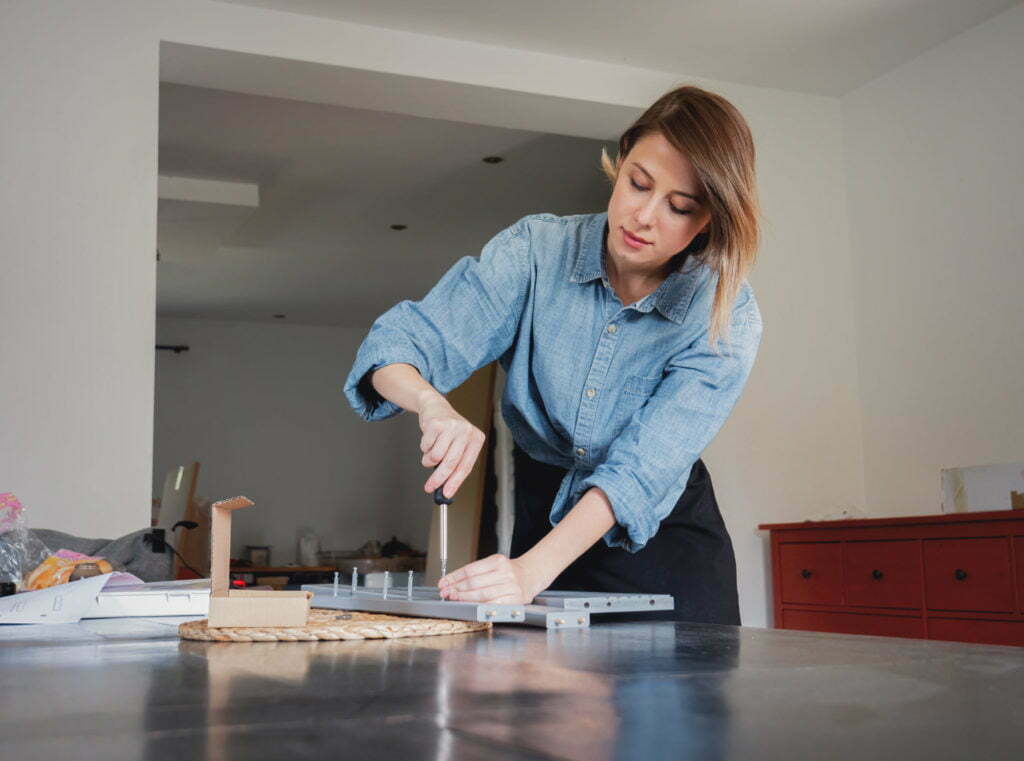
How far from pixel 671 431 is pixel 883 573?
85.6 inches

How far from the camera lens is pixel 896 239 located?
12.4 feet

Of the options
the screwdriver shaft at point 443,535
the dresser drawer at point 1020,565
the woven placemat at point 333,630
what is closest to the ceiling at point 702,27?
the dresser drawer at point 1020,565

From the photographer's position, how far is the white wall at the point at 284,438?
26.9ft

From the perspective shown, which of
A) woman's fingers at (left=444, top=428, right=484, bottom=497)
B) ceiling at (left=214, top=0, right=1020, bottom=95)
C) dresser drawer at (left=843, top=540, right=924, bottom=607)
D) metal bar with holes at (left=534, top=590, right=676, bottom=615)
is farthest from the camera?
ceiling at (left=214, top=0, right=1020, bottom=95)

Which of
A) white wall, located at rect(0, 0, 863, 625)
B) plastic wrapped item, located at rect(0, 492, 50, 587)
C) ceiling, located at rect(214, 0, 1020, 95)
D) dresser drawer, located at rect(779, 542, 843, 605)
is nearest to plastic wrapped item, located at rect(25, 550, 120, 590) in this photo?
plastic wrapped item, located at rect(0, 492, 50, 587)

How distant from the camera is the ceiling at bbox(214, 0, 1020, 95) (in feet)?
10.8

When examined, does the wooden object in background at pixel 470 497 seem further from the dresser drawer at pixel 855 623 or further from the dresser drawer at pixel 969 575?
the dresser drawer at pixel 969 575

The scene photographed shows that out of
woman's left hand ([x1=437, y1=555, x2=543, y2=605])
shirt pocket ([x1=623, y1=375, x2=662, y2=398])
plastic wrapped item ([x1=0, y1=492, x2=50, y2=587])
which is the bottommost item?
woman's left hand ([x1=437, y1=555, x2=543, y2=605])

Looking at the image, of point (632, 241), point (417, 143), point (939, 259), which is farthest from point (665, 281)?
point (417, 143)

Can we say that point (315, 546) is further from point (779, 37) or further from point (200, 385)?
point (779, 37)

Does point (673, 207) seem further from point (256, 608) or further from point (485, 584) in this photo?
point (256, 608)

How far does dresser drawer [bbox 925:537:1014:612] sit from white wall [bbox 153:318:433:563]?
5.88 metres

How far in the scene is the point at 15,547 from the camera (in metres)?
1.62

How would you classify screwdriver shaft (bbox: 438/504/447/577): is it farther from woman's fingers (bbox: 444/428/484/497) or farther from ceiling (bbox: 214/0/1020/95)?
ceiling (bbox: 214/0/1020/95)
